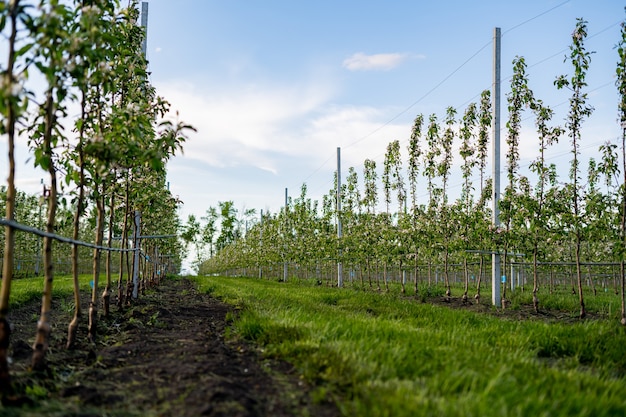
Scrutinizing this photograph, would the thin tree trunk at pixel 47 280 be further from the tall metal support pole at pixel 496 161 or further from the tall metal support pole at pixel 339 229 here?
the tall metal support pole at pixel 339 229

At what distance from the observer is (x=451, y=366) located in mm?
4328

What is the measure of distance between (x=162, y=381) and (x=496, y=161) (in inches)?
466

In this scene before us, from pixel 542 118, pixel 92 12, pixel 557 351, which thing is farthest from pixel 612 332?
pixel 92 12

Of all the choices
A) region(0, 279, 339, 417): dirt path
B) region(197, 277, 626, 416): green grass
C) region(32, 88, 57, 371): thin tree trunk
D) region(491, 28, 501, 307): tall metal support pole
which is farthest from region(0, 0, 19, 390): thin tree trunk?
region(491, 28, 501, 307): tall metal support pole

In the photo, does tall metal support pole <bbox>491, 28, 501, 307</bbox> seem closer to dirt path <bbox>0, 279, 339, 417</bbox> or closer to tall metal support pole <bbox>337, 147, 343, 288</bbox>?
dirt path <bbox>0, 279, 339, 417</bbox>

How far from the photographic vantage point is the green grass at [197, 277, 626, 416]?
3332 mm

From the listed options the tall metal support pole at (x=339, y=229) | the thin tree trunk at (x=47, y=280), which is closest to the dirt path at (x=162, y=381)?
the thin tree trunk at (x=47, y=280)

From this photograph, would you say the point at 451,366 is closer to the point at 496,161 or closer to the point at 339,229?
the point at 496,161

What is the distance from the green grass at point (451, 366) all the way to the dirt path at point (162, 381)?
0.94ft

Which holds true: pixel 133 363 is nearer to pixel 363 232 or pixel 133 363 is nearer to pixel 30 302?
pixel 30 302

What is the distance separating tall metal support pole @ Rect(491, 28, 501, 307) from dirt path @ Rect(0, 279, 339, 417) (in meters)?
9.24

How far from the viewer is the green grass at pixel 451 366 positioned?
3.33 meters

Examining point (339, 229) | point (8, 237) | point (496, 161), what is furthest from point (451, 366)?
point (339, 229)

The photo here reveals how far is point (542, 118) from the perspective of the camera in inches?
493
